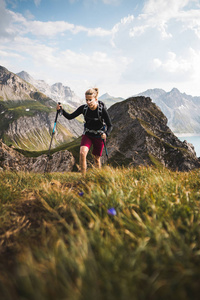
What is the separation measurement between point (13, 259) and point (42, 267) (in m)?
0.93

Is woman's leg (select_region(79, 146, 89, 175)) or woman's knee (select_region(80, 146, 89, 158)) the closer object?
woman's leg (select_region(79, 146, 89, 175))

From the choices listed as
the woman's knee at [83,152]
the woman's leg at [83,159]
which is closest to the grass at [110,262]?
the woman's leg at [83,159]

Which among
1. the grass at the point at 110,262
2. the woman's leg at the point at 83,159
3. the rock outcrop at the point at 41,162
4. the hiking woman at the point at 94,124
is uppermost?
the hiking woman at the point at 94,124

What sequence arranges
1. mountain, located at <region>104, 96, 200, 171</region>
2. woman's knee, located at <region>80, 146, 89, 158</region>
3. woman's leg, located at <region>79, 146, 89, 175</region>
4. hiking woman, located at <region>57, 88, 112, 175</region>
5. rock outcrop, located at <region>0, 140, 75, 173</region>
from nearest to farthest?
woman's leg, located at <region>79, 146, 89, 175</region>, woman's knee, located at <region>80, 146, 89, 158</region>, hiking woman, located at <region>57, 88, 112, 175</region>, rock outcrop, located at <region>0, 140, 75, 173</region>, mountain, located at <region>104, 96, 200, 171</region>

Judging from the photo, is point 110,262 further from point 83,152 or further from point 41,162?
point 41,162

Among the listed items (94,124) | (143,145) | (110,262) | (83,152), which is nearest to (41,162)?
(143,145)

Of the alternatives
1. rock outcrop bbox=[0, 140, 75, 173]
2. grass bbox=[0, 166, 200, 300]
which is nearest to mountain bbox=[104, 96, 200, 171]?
rock outcrop bbox=[0, 140, 75, 173]

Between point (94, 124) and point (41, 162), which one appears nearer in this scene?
point (94, 124)

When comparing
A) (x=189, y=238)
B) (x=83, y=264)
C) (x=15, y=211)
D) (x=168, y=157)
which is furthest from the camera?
(x=168, y=157)

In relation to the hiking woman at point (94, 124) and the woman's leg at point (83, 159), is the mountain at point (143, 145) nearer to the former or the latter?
the hiking woman at point (94, 124)

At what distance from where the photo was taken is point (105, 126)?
8.30 m

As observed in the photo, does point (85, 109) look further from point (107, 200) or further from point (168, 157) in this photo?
point (168, 157)

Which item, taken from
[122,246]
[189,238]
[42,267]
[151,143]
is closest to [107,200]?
[122,246]

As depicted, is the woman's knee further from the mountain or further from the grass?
the mountain
